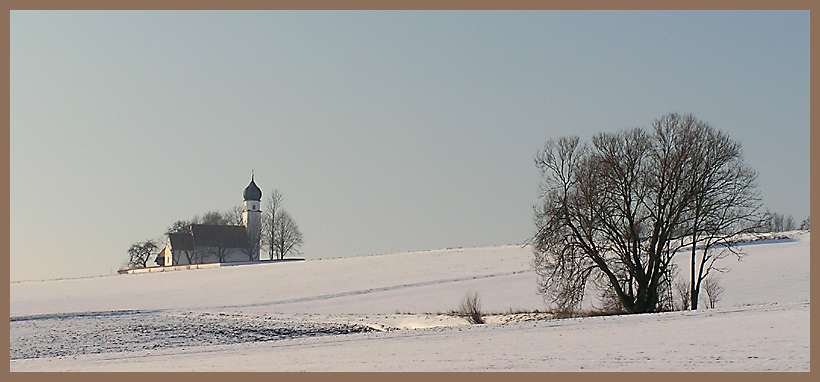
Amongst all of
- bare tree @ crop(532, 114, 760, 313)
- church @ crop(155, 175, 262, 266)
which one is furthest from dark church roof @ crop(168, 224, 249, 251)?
bare tree @ crop(532, 114, 760, 313)

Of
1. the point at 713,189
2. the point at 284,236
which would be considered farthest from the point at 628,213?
the point at 284,236

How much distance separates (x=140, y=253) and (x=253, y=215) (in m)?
16.3

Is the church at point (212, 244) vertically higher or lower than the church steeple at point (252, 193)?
lower

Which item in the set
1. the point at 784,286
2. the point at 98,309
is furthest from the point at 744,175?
the point at 98,309

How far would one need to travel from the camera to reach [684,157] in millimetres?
32375

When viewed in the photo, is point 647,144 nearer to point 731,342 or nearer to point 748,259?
point 731,342

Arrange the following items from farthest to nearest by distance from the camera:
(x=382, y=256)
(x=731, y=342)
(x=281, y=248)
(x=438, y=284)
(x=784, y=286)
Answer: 1. (x=281, y=248)
2. (x=382, y=256)
3. (x=438, y=284)
4. (x=784, y=286)
5. (x=731, y=342)

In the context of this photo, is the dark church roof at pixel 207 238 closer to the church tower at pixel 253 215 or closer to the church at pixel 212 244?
the church at pixel 212 244

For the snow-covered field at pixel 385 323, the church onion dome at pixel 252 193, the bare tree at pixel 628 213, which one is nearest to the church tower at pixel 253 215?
the church onion dome at pixel 252 193

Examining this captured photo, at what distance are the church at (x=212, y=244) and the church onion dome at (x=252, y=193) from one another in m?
5.73

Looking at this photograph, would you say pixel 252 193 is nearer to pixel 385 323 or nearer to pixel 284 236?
pixel 284 236

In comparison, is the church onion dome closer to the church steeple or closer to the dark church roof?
the church steeple

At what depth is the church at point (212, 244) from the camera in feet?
338

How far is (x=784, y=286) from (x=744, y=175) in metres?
13.3
